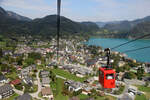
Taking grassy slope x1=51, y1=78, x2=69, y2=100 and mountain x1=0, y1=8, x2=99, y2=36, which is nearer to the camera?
grassy slope x1=51, y1=78, x2=69, y2=100

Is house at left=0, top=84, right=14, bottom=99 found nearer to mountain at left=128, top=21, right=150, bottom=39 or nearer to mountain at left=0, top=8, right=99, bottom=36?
mountain at left=0, top=8, right=99, bottom=36

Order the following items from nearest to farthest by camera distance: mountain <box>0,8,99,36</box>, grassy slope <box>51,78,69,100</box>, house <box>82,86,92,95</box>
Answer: grassy slope <box>51,78,69,100</box>, house <box>82,86,92,95</box>, mountain <box>0,8,99,36</box>

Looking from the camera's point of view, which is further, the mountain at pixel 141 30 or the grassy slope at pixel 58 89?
the mountain at pixel 141 30

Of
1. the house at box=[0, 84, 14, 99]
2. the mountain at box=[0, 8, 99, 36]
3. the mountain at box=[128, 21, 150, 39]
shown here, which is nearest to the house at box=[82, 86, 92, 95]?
the house at box=[0, 84, 14, 99]

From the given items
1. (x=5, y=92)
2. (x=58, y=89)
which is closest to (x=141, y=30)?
(x=58, y=89)

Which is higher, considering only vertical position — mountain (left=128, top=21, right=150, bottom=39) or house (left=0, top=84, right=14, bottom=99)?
mountain (left=128, top=21, right=150, bottom=39)

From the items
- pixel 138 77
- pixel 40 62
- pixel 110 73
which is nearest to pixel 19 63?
pixel 40 62

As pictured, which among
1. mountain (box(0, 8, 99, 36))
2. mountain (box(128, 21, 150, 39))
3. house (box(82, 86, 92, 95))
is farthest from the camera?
mountain (box(128, 21, 150, 39))

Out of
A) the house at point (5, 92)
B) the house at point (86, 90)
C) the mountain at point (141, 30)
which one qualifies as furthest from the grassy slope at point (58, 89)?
the mountain at point (141, 30)

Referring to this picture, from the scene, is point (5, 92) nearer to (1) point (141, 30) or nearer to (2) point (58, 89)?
(2) point (58, 89)

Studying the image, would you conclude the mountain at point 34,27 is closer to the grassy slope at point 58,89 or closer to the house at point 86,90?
the grassy slope at point 58,89

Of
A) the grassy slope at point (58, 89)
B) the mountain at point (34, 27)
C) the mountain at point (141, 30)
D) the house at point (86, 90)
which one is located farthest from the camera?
the mountain at point (141, 30)

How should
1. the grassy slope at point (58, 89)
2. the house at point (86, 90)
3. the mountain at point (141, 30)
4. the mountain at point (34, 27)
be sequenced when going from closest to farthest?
the grassy slope at point (58, 89)
the house at point (86, 90)
the mountain at point (34, 27)
the mountain at point (141, 30)
